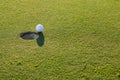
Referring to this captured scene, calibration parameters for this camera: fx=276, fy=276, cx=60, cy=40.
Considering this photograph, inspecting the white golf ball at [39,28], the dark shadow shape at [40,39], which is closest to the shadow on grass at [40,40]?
the dark shadow shape at [40,39]

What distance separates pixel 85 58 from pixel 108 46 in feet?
2.56

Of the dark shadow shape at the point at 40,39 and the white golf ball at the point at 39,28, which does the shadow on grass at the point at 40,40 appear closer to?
the dark shadow shape at the point at 40,39

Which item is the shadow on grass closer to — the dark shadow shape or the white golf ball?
Result: the dark shadow shape

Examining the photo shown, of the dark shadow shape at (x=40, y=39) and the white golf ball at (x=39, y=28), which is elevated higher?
the white golf ball at (x=39, y=28)

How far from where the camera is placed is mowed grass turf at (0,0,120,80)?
16.8ft

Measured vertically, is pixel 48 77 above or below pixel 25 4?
below

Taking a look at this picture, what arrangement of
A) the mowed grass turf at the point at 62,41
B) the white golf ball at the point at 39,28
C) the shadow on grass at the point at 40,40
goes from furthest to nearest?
the white golf ball at the point at 39,28, the shadow on grass at the point at 40,40, the mowed grass turf at the point at 62,41

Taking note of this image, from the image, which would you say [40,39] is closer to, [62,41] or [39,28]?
[39,28]

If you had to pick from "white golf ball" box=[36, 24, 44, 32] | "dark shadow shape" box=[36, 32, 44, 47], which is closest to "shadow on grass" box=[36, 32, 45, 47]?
"dark shadow shape" box=[36, 32, 44, 47]

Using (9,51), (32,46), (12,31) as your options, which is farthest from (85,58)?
(12,31)

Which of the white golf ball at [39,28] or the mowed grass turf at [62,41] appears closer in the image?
the mowed grass turf at [62,41]

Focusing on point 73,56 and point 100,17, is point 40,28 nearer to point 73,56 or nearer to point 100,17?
point 73,56

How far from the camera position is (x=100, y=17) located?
7543 millimetres

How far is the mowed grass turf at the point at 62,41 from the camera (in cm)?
512
